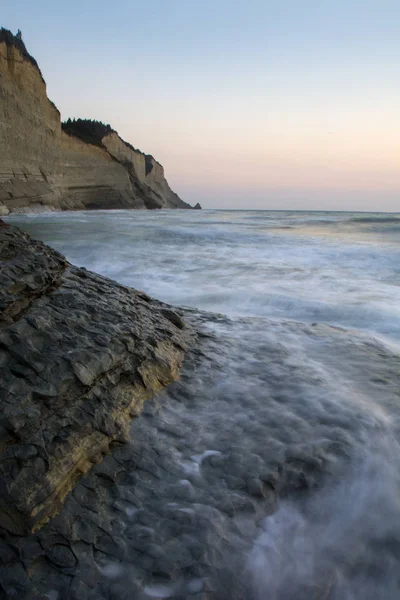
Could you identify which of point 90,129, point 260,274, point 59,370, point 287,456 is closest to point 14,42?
point 90,129

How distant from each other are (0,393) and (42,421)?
0.16m

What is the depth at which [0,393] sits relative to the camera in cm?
131

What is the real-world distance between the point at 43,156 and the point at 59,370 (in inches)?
793

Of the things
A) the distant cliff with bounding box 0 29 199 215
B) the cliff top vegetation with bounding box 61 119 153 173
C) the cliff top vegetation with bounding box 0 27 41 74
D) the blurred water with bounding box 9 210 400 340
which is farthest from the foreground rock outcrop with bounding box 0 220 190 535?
the cliff top vegetation with bounding box 61 119 153 173

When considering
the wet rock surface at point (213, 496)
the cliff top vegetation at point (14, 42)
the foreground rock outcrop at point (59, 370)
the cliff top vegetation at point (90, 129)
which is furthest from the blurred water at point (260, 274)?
the cliff top vegetation at point (90, 129)

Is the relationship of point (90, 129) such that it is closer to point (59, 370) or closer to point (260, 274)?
point (260, 274)

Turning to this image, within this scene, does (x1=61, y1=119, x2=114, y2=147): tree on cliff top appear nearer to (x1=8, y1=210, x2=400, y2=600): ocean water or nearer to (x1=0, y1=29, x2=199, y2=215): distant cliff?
(x1=0, y1=29, x2=199, y2=215): distant cliff

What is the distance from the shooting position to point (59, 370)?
148 centimetres

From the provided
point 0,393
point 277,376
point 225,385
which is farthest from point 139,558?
point 277,376

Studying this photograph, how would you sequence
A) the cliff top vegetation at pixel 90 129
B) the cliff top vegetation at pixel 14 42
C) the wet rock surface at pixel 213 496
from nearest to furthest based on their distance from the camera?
the wet rock surface at pixel 213 496
the cliff top vegetation at pixel 14 42
the cliff top vegetation at pixel 90 129

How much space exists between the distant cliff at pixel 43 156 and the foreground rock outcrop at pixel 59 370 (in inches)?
596

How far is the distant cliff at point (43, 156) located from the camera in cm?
1617

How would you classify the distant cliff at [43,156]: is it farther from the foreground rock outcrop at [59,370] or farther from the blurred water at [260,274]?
the foreground rock outcrop at [59,370]

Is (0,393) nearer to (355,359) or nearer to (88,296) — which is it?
(88,296)
